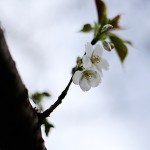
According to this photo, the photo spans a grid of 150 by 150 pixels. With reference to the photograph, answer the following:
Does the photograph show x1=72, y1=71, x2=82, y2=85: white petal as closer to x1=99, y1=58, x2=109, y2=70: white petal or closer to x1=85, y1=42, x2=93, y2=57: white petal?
x1=85, y1=42, x2=93, y2=57: white petal

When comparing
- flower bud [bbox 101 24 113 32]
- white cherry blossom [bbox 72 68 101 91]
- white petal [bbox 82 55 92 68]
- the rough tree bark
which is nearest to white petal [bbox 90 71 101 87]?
white cherry blossom [bbox 72 68 101 91]

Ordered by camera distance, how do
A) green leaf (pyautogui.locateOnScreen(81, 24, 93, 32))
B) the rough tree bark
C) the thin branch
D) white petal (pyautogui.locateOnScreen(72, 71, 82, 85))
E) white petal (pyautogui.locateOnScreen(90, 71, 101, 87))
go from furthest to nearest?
green leaf (pyautogui.locateOnScreen(81, 24, 93, 32)), white petal (pyautogui.locateOnScreen(90, 71, 101, 87)), white petal (pyautogui.locateOnScreen(72, 71, 82, 85)), the thin branch, the rough tree bark

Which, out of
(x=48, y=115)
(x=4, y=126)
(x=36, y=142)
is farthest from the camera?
(x=48, y=115)

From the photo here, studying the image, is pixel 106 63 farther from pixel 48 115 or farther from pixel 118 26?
pixel 48 115

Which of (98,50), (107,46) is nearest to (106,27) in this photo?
(107,46)

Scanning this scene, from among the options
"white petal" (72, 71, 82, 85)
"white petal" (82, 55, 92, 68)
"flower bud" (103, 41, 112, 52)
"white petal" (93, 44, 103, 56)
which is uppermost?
"white petal" (93, 44, 103, 56)

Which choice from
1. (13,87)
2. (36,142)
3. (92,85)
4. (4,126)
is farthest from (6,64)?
(92,85)

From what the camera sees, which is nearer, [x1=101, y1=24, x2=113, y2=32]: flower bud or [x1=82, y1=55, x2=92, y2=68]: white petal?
[x1=82, y1=55, x2=92, y2=68]: white petal

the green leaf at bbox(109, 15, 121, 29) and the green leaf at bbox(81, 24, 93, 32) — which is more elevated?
the green leaf at bbox(109, 15, 121, 29)
